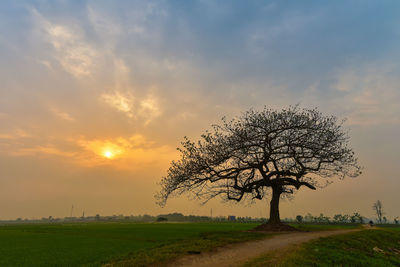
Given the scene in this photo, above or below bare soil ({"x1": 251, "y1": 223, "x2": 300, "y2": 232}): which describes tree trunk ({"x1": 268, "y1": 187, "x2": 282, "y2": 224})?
above

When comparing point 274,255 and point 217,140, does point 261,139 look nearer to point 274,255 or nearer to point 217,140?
point 217,140

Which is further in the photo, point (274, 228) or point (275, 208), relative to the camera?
point (275, 208)

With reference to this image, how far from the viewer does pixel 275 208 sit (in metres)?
34.3

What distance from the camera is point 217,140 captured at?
34406 mm

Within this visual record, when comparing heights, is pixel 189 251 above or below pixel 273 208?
below

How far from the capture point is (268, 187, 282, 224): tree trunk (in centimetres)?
3338

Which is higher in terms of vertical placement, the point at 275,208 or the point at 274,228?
the point at 275,208

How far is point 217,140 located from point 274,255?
811 inches

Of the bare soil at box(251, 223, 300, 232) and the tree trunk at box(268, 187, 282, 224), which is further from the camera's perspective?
the tree trunk at box(268, 187, 282, 224)

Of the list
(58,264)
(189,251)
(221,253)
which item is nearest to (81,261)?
(58,264)

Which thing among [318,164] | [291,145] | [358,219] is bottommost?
[358,219]

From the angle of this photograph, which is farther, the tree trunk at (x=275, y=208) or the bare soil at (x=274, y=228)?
the tree trunk at (x=275, y=208)

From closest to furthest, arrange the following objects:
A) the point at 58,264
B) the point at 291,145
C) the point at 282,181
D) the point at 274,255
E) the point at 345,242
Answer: the point at 274,255 < the point at 58,264 < the point at 345,242 < the point at 291,145 < the point at 282,181

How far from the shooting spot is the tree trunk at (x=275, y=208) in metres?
33.4
